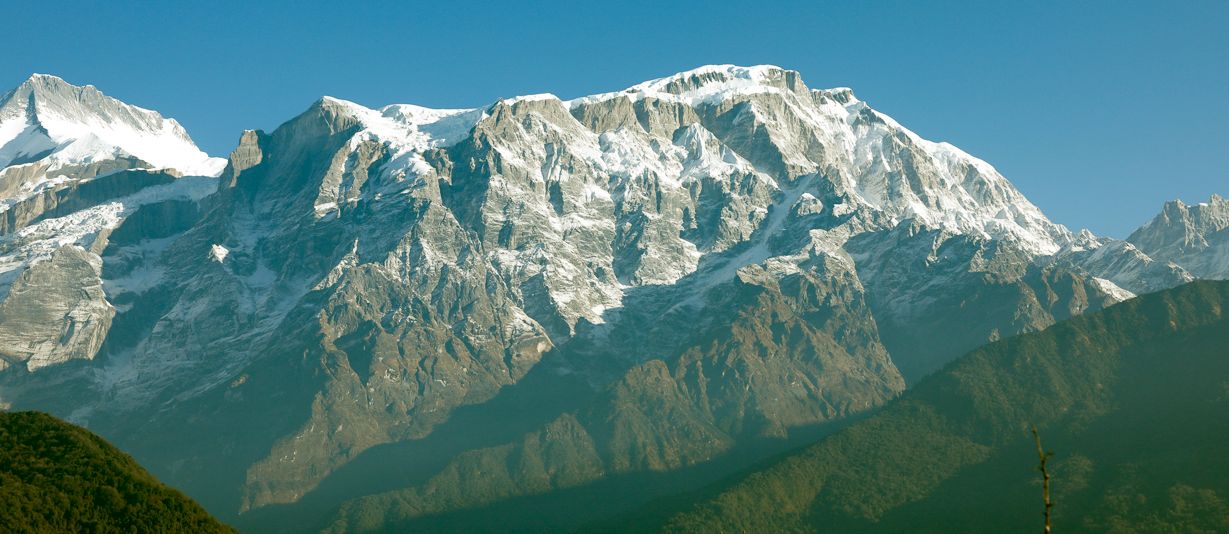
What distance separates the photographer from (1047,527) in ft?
276

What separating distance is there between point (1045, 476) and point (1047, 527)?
3144mm

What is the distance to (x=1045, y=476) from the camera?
85.3 m
